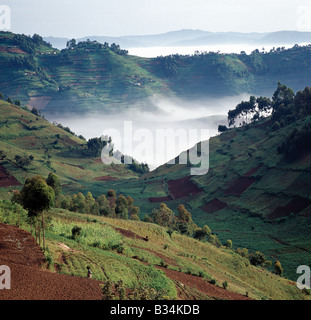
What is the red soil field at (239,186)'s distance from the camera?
106 m

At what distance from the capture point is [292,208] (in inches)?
3278

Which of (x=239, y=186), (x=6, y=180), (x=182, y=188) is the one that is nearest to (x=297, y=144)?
(x=239, y=186)

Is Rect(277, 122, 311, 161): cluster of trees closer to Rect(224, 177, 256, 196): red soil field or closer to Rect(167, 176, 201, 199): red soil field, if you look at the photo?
Rect(224, 177, 256, 196): red soil field

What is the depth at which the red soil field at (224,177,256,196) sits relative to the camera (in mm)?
105500

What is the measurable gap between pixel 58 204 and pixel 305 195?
51.9 meters

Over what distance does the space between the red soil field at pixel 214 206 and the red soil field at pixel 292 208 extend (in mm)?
19513

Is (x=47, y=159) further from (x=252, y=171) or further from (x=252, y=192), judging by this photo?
(x=252, y=192)

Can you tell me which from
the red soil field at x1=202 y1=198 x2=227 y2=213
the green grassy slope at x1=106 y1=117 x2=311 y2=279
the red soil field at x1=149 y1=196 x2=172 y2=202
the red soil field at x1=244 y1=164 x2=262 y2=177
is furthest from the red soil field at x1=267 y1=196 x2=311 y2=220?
the red soil field at x1=149 y1=196 x2=172 y2=202

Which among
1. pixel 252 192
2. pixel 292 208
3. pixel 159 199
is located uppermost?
pixel 252 192

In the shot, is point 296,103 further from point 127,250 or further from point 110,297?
point 110,297

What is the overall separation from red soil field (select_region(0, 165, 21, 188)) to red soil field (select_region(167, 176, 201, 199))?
174ft

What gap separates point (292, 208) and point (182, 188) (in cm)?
4853

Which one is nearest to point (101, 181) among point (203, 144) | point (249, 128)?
point (203, 144)

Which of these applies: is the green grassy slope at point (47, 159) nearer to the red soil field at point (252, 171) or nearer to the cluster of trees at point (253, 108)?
the cluster of trees at point (253, 108)
